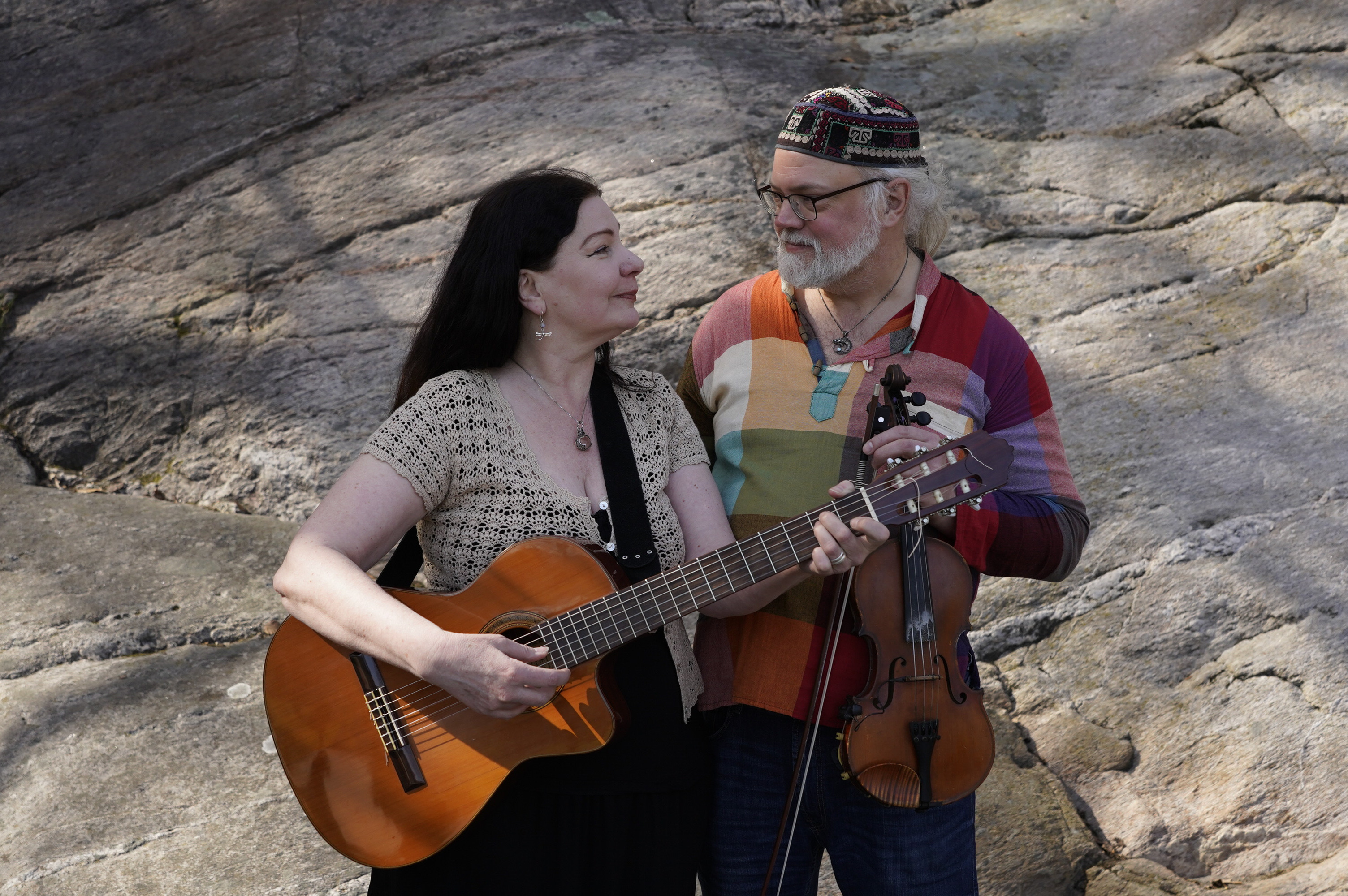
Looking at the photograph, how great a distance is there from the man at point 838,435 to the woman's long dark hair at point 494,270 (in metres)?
0.49

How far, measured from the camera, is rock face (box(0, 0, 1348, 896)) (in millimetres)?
3135

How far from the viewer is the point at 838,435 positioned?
7.29 feet

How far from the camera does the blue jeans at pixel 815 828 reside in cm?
210

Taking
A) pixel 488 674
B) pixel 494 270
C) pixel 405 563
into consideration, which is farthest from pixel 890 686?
pixel 494 270

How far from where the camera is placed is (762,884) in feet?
7.14

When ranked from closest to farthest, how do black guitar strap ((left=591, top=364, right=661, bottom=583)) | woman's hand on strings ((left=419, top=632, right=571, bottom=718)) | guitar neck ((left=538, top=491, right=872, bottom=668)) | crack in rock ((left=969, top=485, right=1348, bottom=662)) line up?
woman's hand on strings ((left=419, top=632, right=571, bottom=718))
guitar neck ((left=538, top=491, right=872, bottom=668))
black guitar strap ((left=591, top=364, right=661, bottom=583))
crack in rock ((left=969, top=485, right=1348, bottom=662))

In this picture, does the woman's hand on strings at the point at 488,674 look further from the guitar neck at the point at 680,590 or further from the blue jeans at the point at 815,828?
the blue jeans at the point at 815,828

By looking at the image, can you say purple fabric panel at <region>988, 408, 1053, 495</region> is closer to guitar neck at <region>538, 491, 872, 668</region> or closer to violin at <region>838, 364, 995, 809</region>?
violin at <region>838, 364, 995, 809</region>

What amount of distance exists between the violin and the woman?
0.42 feet

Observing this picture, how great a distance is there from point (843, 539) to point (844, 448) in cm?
35

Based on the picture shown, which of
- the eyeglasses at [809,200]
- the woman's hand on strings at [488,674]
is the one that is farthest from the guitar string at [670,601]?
the eyeglasses at [809,200]

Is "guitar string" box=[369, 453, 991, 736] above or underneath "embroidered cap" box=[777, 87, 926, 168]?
underneath

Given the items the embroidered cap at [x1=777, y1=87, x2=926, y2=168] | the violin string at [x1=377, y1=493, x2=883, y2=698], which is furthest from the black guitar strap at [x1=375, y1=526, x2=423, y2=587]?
the embroidered cap at [x1=777, y1=87, x2=926, y2=168]

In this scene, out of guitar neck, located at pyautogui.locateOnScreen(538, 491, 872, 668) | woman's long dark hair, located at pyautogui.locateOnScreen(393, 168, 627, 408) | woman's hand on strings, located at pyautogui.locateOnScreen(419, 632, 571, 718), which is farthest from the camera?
woman's long dark hair, located at pyautogui.locateOnScreen(393, 168, 627, 408)
